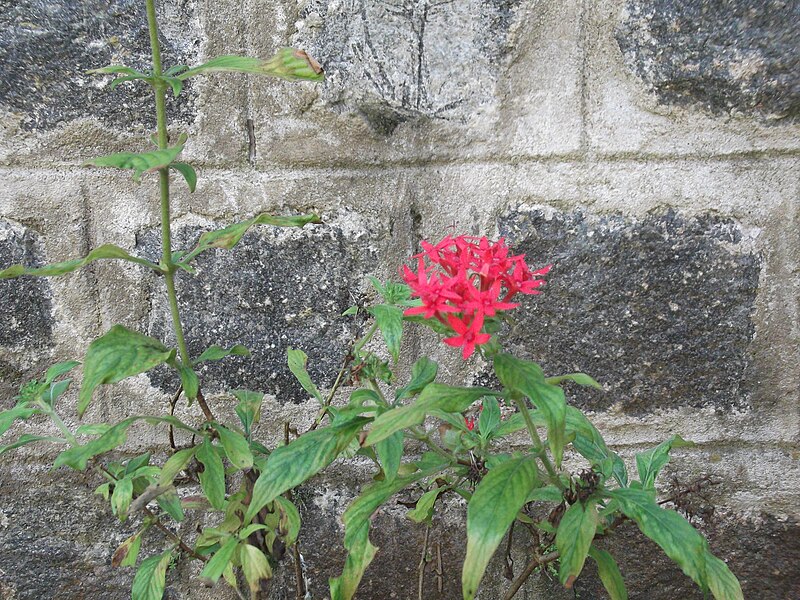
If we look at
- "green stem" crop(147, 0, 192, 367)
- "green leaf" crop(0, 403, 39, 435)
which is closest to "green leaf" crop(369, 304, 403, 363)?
"green stem" crop(147, 0, 192, 367)

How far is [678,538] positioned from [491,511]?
0.69 feet

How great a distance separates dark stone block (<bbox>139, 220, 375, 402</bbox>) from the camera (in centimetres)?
112

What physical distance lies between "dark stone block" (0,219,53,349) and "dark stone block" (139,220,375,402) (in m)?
0.17

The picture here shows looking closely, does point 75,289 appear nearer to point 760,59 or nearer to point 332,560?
point 332,560

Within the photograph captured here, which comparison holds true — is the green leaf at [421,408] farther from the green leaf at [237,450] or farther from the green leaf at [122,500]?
the green leaf at [122,500]

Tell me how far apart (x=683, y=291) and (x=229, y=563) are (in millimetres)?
790

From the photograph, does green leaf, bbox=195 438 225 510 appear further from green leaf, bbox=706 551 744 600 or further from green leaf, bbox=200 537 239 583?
green leaf, bbox=706 551 744 600

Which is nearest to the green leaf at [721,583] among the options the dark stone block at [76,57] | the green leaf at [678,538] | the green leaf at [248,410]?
the green leaf at [678,538]

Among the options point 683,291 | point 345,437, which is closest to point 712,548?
point 683,291

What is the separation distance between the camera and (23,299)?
1.12 metres

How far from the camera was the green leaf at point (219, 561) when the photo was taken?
805 millimetres

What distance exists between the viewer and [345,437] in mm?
773

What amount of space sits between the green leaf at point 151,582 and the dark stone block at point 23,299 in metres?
0.44

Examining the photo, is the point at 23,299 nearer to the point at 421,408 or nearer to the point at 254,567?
the point at 254,567
